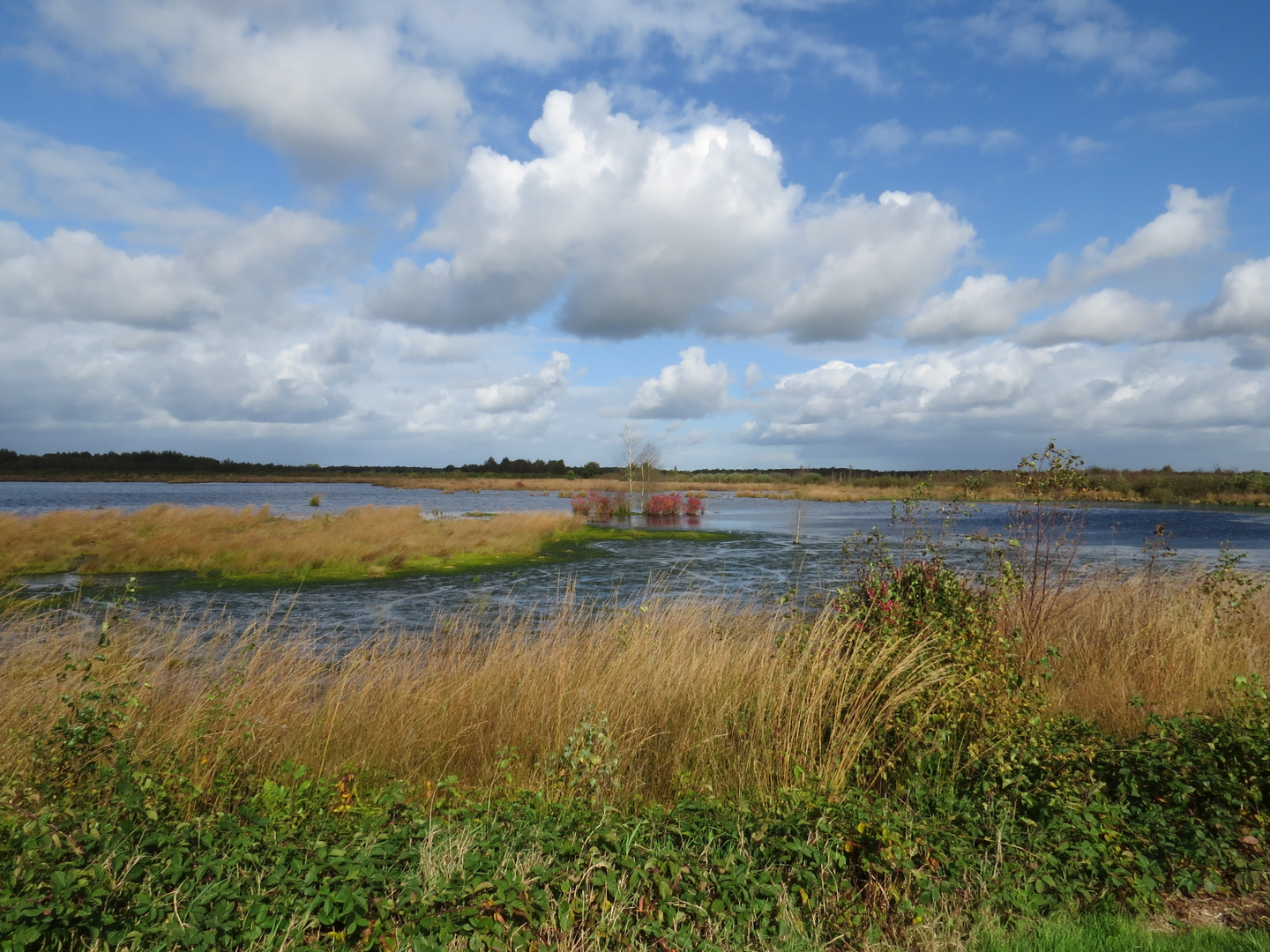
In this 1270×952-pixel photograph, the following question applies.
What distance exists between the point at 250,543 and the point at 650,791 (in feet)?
74.3

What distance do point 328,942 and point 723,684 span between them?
12.8 feet

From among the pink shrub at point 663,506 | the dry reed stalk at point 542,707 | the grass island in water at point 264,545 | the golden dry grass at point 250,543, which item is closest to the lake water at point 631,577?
the dry reed stalk at point 542,707

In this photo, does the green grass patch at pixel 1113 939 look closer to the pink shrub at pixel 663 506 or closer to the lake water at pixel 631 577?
the lake water at pixel 631 577

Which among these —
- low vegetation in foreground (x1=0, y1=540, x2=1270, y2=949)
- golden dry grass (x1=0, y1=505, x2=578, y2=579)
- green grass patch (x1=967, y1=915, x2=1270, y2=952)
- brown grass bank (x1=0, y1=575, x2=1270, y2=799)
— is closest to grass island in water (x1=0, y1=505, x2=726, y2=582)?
golden dry grass (x1=0, y1=505, x2=578, y2=579)

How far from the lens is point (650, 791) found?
535cm

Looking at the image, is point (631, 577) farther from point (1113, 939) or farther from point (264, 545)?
point (1113, 939)

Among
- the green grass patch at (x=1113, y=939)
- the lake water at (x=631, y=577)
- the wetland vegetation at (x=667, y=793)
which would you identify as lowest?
the lake water at (x=631, y=577)

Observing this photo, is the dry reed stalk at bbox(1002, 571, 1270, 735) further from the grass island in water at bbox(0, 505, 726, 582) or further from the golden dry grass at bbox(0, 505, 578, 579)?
the golden dry grass at bbox(0, 505, 578, 579)

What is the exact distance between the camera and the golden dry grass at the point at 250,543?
869 inches

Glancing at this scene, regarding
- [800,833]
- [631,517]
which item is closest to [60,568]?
[800,833]

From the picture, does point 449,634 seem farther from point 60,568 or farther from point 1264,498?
point 1264,498

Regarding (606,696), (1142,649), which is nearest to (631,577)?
(1142,649)

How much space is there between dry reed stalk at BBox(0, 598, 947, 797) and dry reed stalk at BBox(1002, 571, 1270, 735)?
235cm

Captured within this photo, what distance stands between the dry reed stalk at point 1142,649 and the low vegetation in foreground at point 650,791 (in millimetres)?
73
